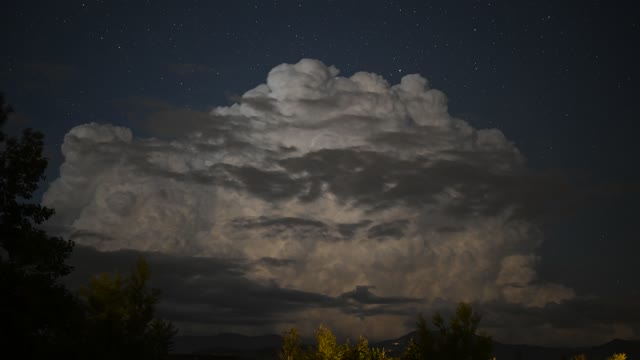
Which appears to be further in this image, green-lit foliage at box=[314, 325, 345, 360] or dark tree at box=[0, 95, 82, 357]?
green-lit foliage at box=[314, 325, 345, 360]

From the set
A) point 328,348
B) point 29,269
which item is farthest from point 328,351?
point 29,269

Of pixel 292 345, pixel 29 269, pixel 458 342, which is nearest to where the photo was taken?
pixel 29 269

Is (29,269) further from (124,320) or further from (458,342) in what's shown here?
(458,342)

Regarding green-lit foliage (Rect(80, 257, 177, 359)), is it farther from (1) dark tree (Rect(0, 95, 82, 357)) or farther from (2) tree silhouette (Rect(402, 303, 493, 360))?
(2) tree silhouette (Rect(402, 303, 493, 360))

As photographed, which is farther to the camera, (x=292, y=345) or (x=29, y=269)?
(x=292, y=345)

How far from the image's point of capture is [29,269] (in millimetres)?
30000

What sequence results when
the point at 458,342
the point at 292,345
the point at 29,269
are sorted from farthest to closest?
the point at 292,345 → the point at 458,342 → the point at 29,269

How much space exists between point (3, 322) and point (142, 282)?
10.3m

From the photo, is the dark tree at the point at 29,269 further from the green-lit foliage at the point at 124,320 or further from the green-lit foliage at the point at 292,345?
the green-lit foliage at the point at 292,345

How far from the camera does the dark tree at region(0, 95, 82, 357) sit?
28.7 m

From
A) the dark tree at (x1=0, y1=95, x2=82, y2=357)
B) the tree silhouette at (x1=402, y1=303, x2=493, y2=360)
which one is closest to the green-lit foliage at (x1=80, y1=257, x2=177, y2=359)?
the dark tree at (x1=0, y1=95, x2=82, y2=357)

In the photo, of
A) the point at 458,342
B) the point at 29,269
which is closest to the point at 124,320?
the point at 29,269

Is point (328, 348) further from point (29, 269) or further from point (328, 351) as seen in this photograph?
point (29, 269)

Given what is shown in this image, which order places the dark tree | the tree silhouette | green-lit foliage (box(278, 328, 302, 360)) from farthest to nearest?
green-lit foliage (box(278, 328, 302, 360)), the tree silhouette, the dark tree
